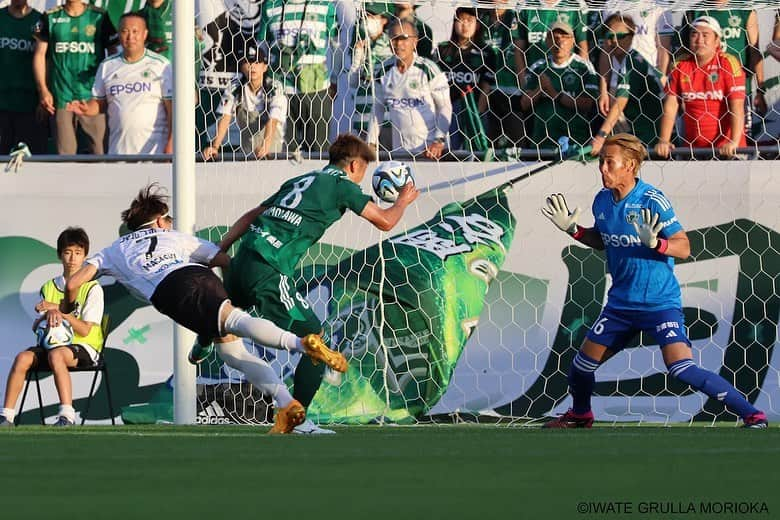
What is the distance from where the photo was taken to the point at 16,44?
11906 millimetres

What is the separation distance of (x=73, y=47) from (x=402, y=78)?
109 inches

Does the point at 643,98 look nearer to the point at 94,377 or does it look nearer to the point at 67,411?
the point at 94,377

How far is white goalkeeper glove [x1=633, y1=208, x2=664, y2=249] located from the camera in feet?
26.7

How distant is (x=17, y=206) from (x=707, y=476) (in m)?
7.49

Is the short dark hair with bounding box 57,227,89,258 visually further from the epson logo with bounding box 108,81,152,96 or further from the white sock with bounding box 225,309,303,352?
the white sock with bounding box 225,309,303,352

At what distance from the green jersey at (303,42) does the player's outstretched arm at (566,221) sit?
122 inches

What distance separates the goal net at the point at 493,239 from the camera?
10391 millimetres

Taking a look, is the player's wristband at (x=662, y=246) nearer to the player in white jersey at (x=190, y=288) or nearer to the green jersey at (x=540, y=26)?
the player in white jersey at (x=190, y=288)

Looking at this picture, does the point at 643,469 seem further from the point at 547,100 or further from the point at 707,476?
the point at 547,100

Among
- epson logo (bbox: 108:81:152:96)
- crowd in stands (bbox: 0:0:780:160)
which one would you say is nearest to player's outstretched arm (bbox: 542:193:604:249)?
crowd in stands (bbox: 0:0:780:160)

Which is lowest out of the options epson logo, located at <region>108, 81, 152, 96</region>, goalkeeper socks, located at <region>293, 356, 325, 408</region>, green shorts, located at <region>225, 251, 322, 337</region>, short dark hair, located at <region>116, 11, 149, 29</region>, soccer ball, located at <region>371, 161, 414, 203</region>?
goalkeeper socks, located at <region>293, 356, 325, 408</region>

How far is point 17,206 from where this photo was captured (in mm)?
10938

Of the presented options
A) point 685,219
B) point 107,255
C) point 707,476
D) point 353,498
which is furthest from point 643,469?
point 685,219

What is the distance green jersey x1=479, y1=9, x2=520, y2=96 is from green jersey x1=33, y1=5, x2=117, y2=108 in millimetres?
3088
